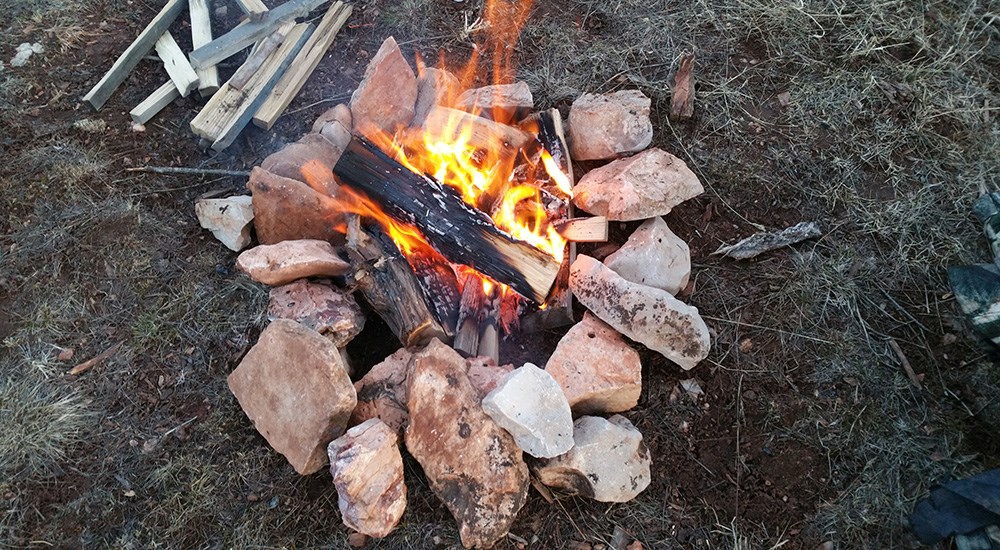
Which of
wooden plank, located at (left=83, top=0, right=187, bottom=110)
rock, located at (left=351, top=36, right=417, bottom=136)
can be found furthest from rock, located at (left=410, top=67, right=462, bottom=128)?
wooden plank, located at (left=83, top=0, right=187, bottom=110)

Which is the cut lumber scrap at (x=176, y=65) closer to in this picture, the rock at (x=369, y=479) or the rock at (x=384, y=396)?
the rock at (x=384, y=396)

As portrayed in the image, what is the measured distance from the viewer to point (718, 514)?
2617 millimetres

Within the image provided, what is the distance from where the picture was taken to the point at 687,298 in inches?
123

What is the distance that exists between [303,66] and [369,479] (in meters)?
2.53

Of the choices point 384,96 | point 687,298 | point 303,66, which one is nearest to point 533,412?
point 687,298

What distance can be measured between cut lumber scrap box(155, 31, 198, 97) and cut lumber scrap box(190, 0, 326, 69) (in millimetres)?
69

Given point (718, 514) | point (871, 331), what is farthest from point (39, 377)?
point (871, 331)

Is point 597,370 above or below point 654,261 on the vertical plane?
below

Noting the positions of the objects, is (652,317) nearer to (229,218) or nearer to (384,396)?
(384,396)

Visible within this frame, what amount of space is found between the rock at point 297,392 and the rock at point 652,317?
1180 mm

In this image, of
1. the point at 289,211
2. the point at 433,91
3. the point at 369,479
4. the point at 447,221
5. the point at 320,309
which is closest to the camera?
the point at 369,479

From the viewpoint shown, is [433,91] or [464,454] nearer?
[464,454]

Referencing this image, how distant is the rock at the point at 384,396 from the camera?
2.72m

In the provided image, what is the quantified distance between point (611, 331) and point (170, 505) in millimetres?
1999
